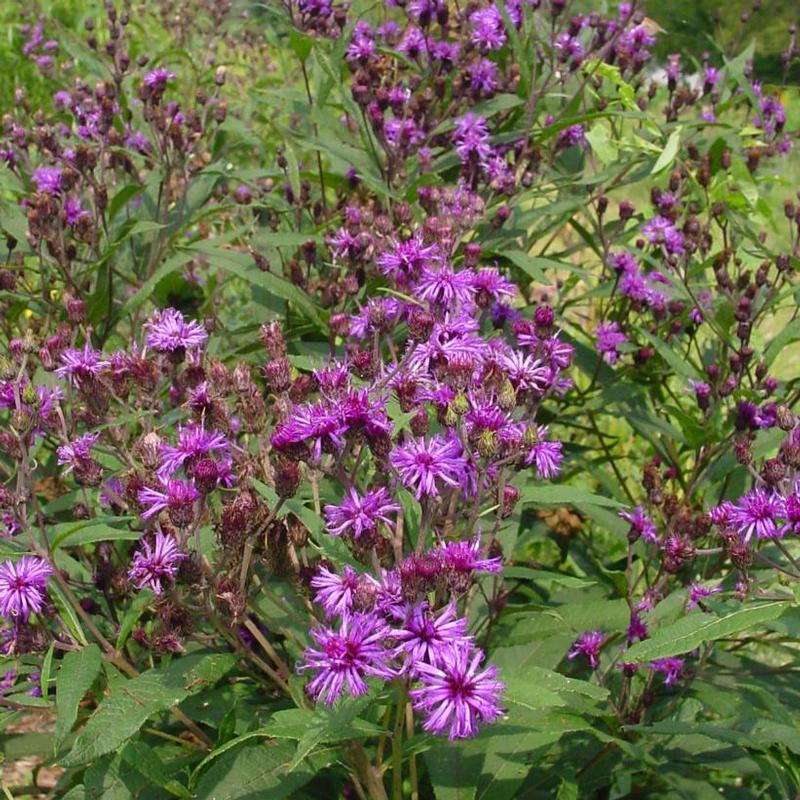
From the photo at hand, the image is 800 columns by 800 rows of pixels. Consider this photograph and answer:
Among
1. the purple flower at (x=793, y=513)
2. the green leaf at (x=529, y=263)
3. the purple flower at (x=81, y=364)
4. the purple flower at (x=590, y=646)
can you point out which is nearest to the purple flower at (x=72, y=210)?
the purple flower at (x=81, y=364)

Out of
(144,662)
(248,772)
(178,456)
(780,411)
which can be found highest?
(780,411)

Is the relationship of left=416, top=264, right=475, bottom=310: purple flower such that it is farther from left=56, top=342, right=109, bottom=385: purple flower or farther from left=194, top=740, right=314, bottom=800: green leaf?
left=194, top=740, right=314, bottom=800: green leaf

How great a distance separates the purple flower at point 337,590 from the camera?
1.36 meters

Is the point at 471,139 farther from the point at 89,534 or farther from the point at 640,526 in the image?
the point at 89,534

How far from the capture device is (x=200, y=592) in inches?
60.8

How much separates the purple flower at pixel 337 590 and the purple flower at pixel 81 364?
0.63 m

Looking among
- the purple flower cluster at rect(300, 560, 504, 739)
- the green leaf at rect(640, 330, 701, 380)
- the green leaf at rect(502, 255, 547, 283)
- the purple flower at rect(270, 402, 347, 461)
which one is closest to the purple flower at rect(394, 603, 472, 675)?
the purple flower cluster at rect(300, 560, 504, 739)

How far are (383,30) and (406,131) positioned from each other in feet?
2.85

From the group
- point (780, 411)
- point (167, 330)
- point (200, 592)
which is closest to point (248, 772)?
point (200, 592)

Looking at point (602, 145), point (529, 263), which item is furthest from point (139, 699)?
point (602, 145)

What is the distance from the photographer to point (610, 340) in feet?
8.32

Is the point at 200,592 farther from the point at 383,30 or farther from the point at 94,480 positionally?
the point at 383,30

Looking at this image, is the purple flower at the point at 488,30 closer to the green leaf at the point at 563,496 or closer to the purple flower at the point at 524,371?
the purple flower at the point at 524,371

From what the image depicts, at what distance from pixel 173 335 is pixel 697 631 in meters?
1.00
